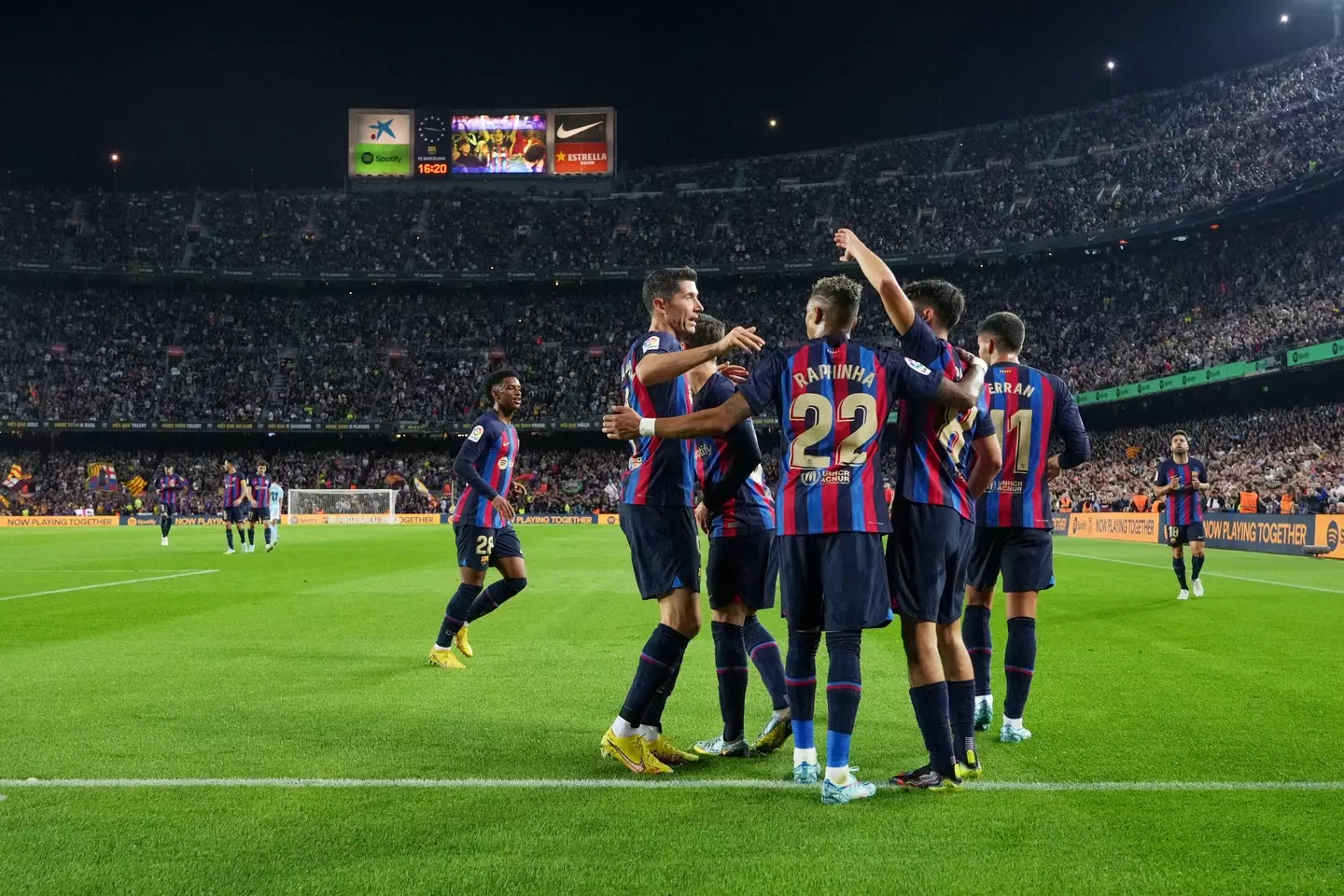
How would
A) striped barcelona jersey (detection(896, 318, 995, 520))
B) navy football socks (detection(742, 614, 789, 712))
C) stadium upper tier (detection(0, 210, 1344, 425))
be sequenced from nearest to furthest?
striped barcelona jersey (detection(896, 318, 995, 520))
navy football socks (detection(742, 614, 789, 712))
stadium upper tier (detection(0, 210, 1344, 425))

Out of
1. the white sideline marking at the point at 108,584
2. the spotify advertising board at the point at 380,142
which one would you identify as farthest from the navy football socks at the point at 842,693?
the spotify advertising board at the point at 380,142

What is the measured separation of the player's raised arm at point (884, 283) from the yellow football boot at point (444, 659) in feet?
17.1

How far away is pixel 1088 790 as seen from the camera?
15.0 feet

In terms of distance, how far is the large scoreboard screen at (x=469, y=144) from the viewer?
215 ft

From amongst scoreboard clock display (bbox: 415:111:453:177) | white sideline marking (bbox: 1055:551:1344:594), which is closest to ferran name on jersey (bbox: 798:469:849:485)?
white sideline marking (bbox: 1055:551:1344:594)

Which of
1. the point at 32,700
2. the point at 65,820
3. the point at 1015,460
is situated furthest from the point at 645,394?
the point at 32,700

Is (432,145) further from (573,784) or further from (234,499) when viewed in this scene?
(573,784)

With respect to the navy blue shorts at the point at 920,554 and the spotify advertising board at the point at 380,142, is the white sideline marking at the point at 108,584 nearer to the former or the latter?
the navy blue shorts at the point at 920,554

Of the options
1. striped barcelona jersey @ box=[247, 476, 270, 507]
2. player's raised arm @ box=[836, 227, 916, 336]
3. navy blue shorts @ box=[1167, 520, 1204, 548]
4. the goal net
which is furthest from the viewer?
the goal net

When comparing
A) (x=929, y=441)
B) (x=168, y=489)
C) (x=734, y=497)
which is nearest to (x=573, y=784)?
(x=734, y=497)

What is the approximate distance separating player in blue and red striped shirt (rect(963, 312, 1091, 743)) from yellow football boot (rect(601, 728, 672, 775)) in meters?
2.15

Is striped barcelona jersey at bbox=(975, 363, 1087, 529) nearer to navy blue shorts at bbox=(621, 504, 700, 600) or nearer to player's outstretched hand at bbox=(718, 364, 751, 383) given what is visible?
player's outstretched hand at bbox=(718, 364, 751, 383)

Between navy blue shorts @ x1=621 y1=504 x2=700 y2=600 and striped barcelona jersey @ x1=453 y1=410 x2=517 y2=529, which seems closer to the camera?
navy blue shorts @ x1=621 y1=504 x2=700 y2=600

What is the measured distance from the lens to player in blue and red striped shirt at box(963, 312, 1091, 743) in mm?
5895
